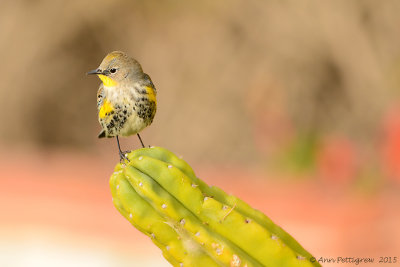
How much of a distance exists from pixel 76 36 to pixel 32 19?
0.81 meters

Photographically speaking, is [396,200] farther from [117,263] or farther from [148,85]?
[148,85]

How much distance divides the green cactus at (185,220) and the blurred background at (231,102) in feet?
21.7

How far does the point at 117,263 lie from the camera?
324 inches

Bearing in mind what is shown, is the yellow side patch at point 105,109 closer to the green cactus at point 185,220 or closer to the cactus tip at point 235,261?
the green cactus at point 185,220

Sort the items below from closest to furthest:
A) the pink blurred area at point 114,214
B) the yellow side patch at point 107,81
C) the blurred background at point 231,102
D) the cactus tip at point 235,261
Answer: the yellow side patch at point 107,81 < the cactus tip at point 235,261 < the pink blurred area at point 114,214 < the blurred background at point 231,102

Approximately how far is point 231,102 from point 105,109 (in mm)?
9766

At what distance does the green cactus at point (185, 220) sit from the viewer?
94.5 inches

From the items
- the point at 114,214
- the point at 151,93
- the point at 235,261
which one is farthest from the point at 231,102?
the point at 235,261

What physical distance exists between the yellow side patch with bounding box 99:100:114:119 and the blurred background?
659 centimetres

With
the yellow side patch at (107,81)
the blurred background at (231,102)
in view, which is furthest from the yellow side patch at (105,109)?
the blurred background at (231,102)

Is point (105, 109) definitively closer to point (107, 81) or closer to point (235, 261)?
point (107, 81)

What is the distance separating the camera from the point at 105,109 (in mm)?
2504

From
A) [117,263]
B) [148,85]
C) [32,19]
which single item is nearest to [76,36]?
[32,19]

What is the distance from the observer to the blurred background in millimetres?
9969
